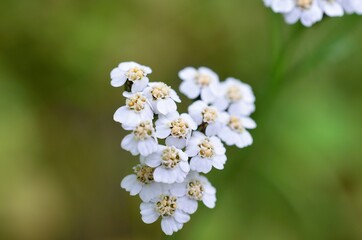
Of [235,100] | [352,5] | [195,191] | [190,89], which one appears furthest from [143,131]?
[352,5]

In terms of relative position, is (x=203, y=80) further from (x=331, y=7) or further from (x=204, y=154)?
(x=331, y=7)

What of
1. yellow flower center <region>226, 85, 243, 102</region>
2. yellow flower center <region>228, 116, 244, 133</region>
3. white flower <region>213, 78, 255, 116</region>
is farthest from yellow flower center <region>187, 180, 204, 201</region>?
yellow flower center <region>226, 85, 243, 102</region>

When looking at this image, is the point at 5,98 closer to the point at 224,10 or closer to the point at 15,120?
the point at 15,120

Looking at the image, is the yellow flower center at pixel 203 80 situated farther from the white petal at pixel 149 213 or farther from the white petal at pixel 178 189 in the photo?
the white petal at pixel 149 213

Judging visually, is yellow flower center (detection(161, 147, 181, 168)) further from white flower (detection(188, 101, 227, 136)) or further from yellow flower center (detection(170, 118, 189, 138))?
white flower (detection(188, 101, 227, 136))

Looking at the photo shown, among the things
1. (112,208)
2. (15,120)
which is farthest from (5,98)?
(112,208)

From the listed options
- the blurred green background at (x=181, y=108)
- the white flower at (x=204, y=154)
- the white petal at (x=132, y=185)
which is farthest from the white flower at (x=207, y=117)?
the blurred green background at (x=181, y=108)

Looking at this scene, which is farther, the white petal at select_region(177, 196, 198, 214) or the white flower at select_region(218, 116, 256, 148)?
the white flower at select_region(218, 116, 256, 148)
